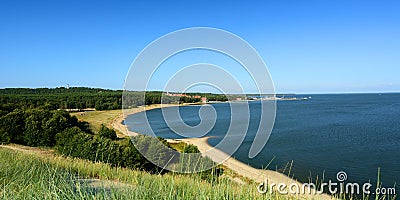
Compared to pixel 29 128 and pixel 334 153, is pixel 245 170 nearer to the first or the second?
pixel 334 153

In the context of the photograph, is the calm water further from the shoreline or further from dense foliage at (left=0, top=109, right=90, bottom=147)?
dense foliage at (left=0, top=109, right=90, bottom=147)

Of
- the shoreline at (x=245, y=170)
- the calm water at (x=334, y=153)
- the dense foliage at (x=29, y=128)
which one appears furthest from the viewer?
the dense foliage at (x=29, y=128)

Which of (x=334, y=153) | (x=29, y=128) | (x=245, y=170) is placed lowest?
(x=334, y=153)

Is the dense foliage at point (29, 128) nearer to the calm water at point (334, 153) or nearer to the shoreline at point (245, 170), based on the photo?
the calm water at point (334, 153)

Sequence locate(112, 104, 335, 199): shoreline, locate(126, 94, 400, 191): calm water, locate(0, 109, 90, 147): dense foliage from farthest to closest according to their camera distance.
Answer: locate(0, 109, 90, 147): dense foliage, locate(126, 94, 400, 191): calm water, locate(112, 104, 335, 199): shoreline

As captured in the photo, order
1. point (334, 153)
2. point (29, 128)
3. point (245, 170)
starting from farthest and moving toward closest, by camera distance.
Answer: point (334, 153) < point (29, 128) < point (245, 170)

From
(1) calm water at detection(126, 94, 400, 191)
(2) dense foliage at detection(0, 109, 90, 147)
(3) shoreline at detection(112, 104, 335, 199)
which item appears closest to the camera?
(3) shoreline at detection(112, 104, 335, 199)

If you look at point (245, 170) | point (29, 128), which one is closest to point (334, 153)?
point (245, 170)

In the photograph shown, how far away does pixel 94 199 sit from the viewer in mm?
2547

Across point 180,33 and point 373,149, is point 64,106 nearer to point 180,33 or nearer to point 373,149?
point 373,149

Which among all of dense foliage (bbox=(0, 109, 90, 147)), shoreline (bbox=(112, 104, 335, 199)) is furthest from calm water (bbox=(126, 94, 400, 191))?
dense foliage (bbox=(0, 109, 90, 147))

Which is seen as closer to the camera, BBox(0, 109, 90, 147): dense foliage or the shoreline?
the shoreline

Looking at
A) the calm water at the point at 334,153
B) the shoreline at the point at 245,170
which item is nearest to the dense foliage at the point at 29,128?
the calm water at the point at 334,153

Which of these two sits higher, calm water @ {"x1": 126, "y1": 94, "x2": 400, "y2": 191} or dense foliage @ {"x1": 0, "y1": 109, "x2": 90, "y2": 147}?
dense foliage @ {"x1": 0, "y1": 109, "x2": 90, "y2": 147}
